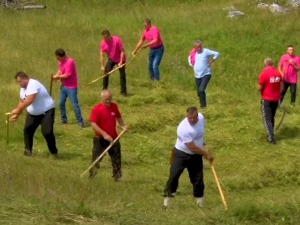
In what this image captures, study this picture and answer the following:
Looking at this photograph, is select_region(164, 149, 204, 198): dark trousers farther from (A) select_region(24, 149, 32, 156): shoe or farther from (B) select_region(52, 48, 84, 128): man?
(B) select_region(52, 48, 84, 128): man

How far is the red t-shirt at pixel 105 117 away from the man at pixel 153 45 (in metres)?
7.58

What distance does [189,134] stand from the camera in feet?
34.5

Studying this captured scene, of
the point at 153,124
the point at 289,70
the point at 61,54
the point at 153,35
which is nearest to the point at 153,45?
the point at 153,35

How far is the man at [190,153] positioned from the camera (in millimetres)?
10508

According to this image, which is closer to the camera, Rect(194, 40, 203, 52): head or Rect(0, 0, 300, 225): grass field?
Rect(0, 0, 300, 225): grass field

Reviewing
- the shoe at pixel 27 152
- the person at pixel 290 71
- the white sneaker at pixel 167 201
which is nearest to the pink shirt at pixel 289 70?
the person at pixel 290 71

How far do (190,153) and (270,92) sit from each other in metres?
4.87

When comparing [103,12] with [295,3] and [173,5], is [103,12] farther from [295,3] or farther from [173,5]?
[295,3]

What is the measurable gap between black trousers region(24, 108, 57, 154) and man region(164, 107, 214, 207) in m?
3.23

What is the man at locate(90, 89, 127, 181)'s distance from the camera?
11.8 metres

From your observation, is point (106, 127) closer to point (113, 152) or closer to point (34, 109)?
point (113, 152)

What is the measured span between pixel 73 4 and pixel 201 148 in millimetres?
22568

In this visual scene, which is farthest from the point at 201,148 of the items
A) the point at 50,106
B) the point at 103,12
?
the point at 103,12

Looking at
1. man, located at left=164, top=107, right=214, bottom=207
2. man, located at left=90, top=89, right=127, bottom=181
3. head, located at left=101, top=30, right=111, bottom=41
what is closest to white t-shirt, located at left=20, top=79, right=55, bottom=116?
man, located at left=90, top=89, right=127, bottom=181
